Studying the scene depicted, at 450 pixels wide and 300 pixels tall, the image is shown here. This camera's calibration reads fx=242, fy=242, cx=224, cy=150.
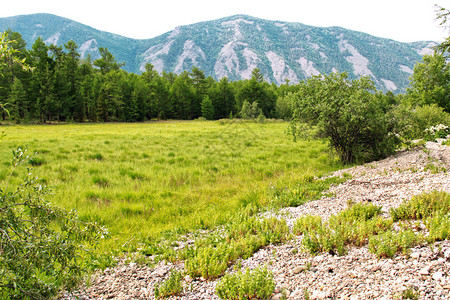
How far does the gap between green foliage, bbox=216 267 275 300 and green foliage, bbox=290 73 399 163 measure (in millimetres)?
11532

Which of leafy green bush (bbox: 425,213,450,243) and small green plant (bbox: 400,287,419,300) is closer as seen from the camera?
small green plant (bbox: 400,287,419,300)

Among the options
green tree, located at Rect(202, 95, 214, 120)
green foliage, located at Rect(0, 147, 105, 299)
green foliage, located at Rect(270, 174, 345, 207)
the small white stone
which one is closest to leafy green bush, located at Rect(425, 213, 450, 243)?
the small white stone

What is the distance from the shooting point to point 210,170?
14.7 m

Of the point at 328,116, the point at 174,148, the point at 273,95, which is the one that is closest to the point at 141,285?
the point at 328,116

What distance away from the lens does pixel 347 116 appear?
1379 centimetres

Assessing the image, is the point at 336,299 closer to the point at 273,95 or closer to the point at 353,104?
the point at 353,104

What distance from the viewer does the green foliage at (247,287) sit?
431 cm

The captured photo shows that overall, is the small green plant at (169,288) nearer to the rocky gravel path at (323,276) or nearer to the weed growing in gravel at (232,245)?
the rocky gravel path at (323,276)

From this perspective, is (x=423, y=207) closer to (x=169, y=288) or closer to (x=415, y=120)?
(x=169, y=288)

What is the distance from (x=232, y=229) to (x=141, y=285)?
2852mm

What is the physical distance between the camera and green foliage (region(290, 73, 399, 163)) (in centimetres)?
1412

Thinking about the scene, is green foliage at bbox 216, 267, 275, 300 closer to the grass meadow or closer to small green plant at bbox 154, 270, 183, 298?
small green plant at bbox 154, 270, 183, 298

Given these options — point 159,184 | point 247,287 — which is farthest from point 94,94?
point 247,287

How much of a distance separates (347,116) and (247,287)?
40.2ft
